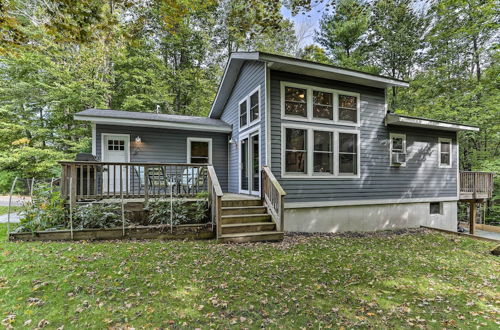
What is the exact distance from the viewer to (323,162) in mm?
7562

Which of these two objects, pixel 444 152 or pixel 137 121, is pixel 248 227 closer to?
pixel 137 121

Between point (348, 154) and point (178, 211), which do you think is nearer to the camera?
point (178, 211)

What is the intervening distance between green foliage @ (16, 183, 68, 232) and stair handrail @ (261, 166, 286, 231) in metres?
4.67

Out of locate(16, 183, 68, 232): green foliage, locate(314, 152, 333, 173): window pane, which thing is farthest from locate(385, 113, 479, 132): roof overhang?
locate(16, 183, 68, 232): green foliage

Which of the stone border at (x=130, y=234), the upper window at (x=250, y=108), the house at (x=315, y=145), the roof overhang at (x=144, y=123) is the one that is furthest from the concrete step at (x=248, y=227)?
the roof overhang at (x=144, y=123)

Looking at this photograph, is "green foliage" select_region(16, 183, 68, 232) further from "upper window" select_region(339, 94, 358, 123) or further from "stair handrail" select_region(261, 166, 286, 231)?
"upper window" select_region(339, 94, 358, 123)

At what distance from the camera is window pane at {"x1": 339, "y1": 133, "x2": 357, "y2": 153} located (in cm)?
784

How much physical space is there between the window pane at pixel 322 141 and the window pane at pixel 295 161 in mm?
580

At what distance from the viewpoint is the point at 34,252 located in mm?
4059

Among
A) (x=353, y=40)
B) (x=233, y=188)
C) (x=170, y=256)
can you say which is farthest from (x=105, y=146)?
(x=353, y=40)

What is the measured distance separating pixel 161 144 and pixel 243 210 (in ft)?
15.9

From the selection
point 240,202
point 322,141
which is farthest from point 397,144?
point 240,202

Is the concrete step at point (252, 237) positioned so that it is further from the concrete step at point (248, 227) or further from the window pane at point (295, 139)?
the window pane at point (295, 139)

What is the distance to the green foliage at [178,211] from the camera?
5719mm
